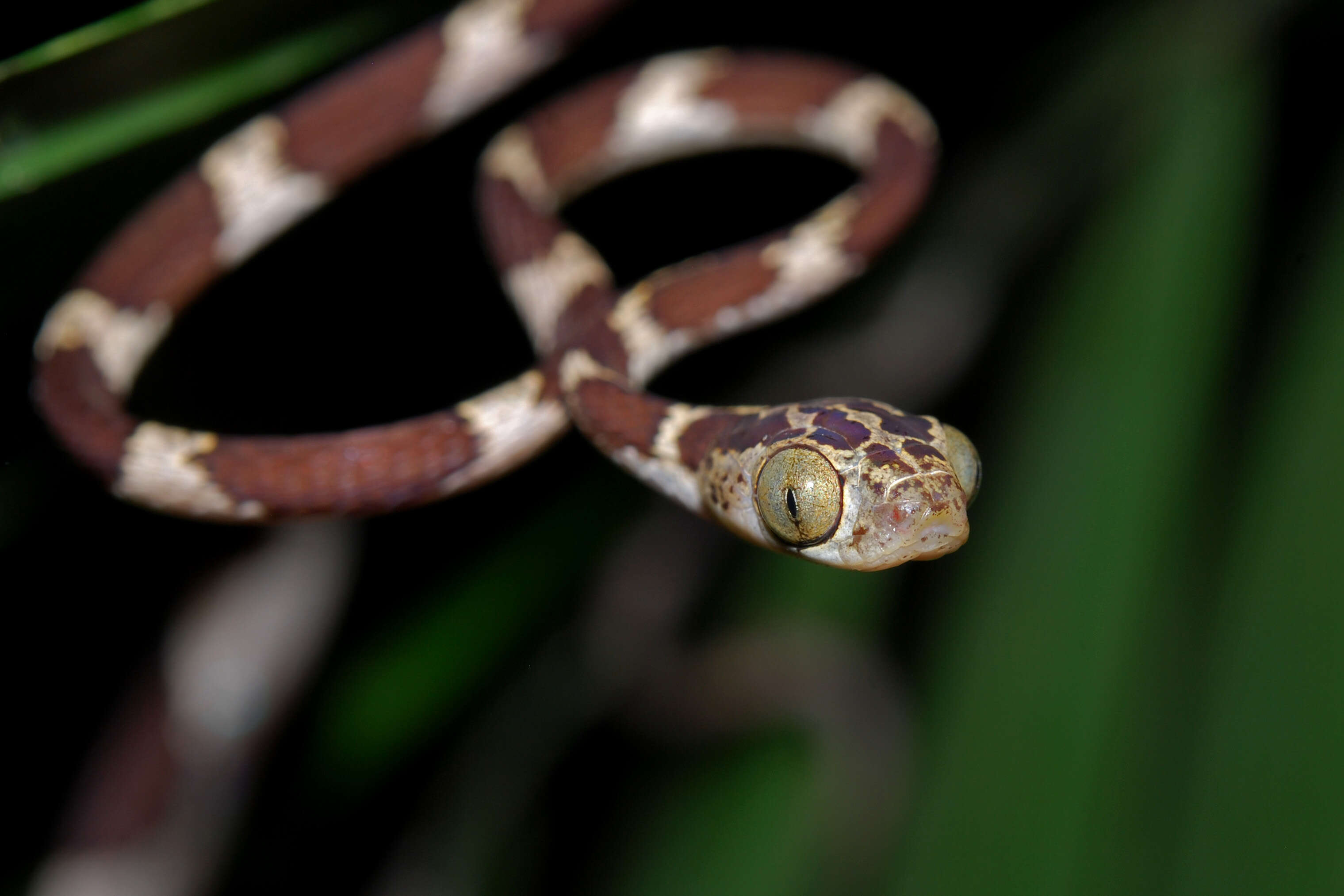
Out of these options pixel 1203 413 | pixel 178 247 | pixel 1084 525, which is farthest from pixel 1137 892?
pixel 178 247

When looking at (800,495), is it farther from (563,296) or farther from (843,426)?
(563,296)

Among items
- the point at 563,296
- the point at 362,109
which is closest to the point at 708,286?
the point at 563,296

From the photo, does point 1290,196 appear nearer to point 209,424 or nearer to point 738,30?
point 738,30

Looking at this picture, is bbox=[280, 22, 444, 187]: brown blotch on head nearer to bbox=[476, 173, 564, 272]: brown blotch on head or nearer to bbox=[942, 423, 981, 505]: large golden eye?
bbox=[476, 173, 564, 272]: brown blotch on head

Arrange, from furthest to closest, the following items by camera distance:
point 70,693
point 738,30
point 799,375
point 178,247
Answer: point 738,30
point 178,247
point 799,375
point 70,693

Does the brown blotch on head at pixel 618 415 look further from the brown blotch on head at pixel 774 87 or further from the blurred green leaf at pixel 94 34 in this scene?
the brown blotch on head at pixel 774 87

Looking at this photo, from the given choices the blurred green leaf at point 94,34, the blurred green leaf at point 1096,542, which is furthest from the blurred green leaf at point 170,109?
the blurred green leaf at point 1096,542
